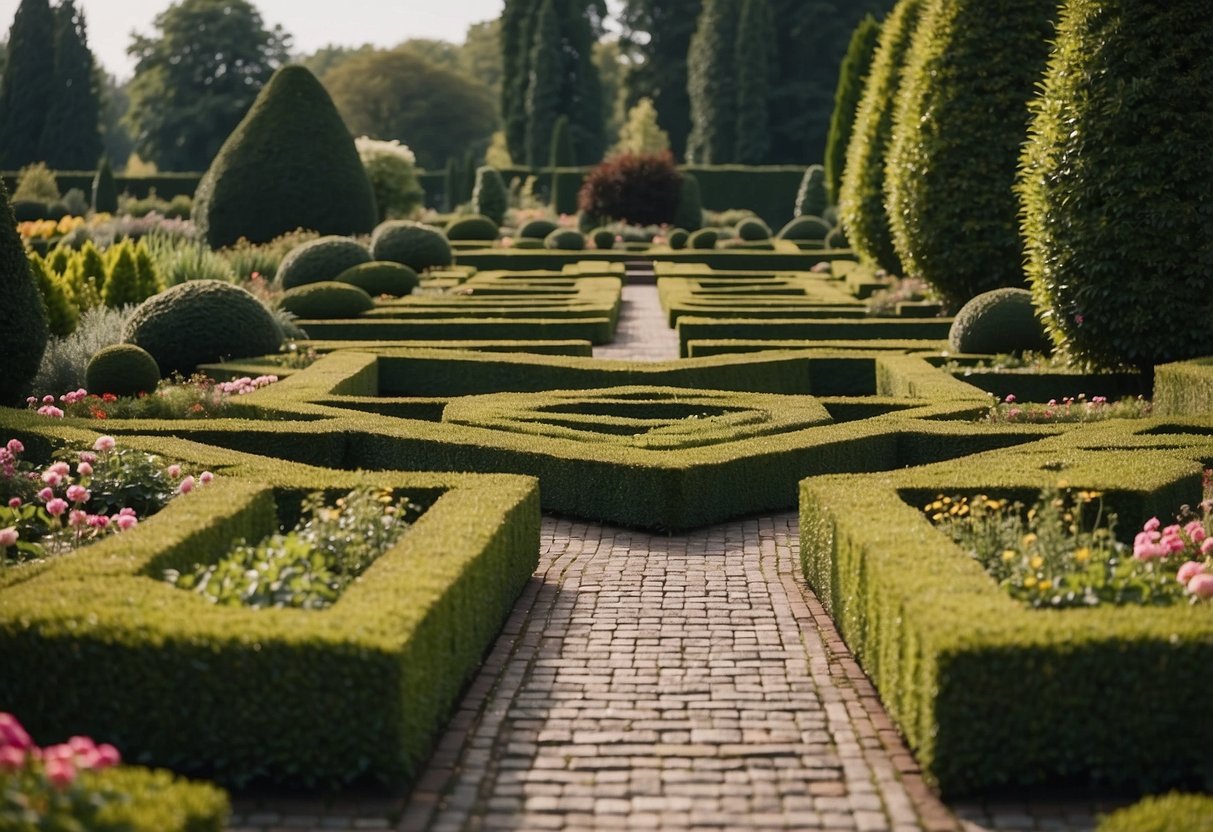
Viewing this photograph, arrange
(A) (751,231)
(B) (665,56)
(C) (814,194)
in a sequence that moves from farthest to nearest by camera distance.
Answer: (B) (665,56)
(C) (814,194)
(A) (751,231)

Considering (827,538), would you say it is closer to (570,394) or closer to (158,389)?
(570,394)

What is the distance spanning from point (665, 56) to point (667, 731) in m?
66.5

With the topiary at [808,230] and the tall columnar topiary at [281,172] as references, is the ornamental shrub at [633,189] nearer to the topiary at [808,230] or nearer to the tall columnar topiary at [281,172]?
the topiary at [808,230]

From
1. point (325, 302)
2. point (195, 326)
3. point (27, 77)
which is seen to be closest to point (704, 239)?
point (325, 302)

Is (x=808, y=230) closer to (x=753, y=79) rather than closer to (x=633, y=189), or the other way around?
(x=633, y=189)

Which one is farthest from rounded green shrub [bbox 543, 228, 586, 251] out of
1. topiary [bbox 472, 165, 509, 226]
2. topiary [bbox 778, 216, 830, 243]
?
topiary [bbox 472, 165, 509, 226]

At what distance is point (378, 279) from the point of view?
960 inches

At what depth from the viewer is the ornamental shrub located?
147ft

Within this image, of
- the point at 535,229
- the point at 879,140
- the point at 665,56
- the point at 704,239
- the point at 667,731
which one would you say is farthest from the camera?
the point at 665,56

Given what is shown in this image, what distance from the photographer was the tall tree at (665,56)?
69125 mm

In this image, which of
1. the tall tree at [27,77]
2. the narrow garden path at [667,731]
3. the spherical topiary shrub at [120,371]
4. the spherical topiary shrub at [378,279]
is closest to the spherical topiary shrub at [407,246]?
the spherical topiary shrub at [378,279]

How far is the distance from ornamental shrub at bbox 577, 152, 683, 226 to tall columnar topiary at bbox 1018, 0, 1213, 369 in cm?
3150

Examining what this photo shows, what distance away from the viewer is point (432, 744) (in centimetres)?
575

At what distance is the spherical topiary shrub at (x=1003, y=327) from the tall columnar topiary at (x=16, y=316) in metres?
9.65
